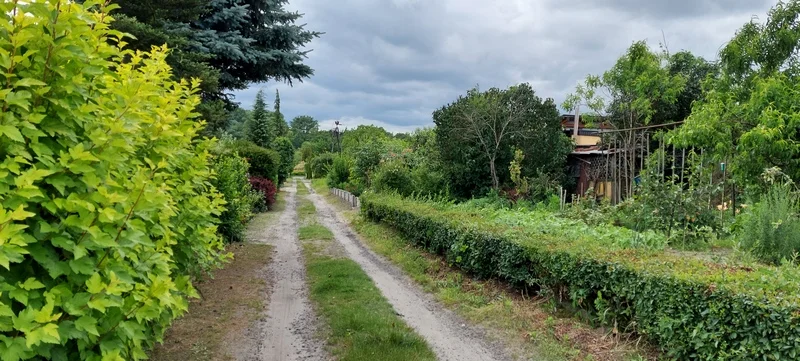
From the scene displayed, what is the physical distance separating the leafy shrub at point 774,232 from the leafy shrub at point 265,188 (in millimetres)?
16659

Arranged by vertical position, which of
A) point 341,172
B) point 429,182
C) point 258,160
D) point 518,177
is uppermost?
point 258,160

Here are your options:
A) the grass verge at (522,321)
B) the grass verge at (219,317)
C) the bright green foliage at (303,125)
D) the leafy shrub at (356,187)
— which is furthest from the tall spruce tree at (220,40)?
the bright green foliage at (303,125)

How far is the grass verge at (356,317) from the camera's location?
15.2ft

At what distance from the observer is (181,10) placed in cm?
952

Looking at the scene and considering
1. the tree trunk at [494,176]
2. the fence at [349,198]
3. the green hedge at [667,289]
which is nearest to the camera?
the green hedge at [667,289]

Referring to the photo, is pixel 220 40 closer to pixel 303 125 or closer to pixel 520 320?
pixel 520 320

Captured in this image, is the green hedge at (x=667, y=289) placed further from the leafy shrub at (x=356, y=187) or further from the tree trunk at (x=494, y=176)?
the leafy shrub at (x=356, y=187)

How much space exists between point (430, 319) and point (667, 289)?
2879mm

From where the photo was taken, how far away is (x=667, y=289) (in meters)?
3.97

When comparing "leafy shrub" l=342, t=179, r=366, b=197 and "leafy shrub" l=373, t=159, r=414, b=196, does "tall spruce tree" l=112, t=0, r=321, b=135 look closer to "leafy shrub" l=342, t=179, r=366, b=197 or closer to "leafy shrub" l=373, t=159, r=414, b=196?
"leafy shrub" l=373, t=159, r=414, b=196

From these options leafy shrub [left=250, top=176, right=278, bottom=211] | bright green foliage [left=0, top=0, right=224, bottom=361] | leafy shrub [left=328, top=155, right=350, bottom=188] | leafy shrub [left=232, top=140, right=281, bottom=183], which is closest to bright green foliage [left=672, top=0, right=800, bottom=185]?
bright green foliage [left=0, top=0, right=224, bottom=361]

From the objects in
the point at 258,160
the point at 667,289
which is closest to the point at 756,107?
the point at 667,289

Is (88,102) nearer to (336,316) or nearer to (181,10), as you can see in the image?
(336,316)

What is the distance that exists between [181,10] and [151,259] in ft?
28.8
